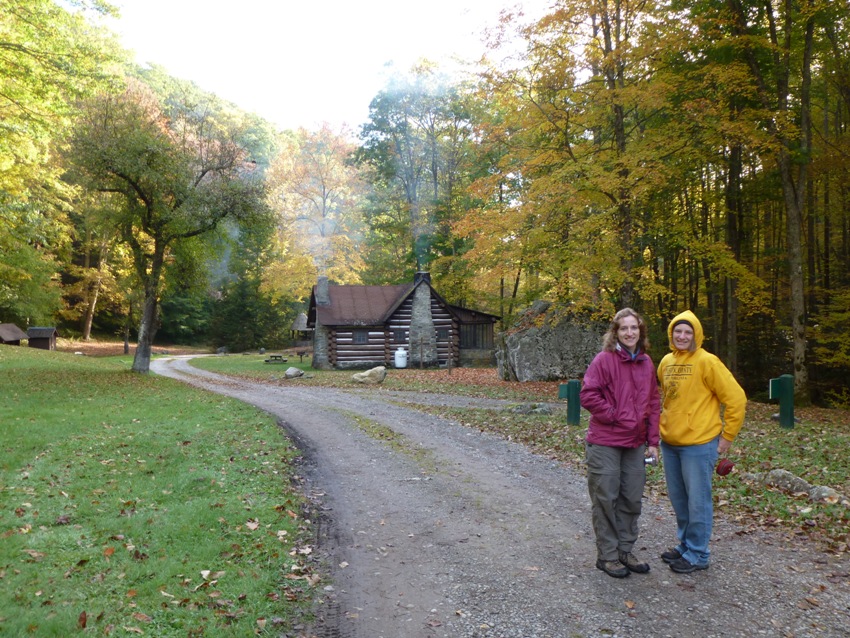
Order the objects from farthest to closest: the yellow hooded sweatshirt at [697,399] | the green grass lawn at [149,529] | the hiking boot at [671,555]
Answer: the hiking boot at [671,555] → the yellow hooded sweatshirt at [697,399] → the green grass lawn at [149,529]

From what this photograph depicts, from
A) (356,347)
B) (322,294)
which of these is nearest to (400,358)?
(356,347)

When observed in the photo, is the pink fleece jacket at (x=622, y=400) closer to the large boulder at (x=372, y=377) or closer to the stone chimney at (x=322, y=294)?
the large boulder at (x=372, y=377)

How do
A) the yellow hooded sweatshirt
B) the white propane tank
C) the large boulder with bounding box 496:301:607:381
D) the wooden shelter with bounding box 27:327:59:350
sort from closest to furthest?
Answer: the yellow hooded sweatshirt, the large boulder with bounding box 496:301:607:381, the white propane tank, the wooden shelter with bounding box 27:327:59:350

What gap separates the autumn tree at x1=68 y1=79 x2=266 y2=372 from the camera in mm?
18453

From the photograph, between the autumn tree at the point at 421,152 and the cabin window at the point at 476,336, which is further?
the autumn tree at the point at 421,152

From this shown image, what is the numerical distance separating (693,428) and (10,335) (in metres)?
39.9

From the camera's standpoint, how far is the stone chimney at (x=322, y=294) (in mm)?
29922

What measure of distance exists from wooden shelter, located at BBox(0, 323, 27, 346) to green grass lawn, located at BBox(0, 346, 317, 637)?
27.2m

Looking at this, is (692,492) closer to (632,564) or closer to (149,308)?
(632,564)

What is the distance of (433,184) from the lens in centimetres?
3444

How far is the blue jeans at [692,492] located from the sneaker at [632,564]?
0.39m

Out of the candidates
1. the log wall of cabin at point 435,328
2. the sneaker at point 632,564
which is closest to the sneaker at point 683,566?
the sneaker at point 632,564

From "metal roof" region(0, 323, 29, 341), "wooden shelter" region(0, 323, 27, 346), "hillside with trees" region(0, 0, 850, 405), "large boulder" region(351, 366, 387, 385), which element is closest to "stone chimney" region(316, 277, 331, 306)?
"hillside with trees" region(0, 0, 850, 405)

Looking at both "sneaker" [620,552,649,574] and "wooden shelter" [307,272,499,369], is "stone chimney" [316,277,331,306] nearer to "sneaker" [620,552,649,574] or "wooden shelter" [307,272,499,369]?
"wooden shelter" [307,272,499,369]
